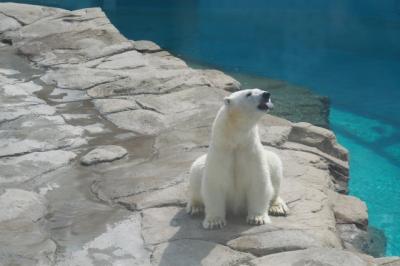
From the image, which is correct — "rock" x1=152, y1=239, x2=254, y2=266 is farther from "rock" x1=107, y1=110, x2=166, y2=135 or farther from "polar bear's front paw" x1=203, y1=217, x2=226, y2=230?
"rock" x1=107, y1=110, x2=166, y2=135

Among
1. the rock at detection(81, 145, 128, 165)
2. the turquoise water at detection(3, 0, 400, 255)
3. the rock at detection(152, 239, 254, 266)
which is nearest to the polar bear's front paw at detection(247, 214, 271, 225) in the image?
the rock at detection(152, 239, 254, 266)

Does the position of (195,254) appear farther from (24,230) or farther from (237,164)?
(24,230)

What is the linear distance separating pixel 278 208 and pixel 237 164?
0.55m

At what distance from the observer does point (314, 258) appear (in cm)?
336

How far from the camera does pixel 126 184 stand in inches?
179

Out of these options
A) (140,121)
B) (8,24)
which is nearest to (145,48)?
(8,24)

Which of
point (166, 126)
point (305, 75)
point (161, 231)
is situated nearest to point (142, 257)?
point (161, 231)

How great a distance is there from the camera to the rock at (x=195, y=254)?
3.46 meters

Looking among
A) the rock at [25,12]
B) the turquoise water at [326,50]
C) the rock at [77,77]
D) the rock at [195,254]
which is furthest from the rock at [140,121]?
the rock at [25,12]

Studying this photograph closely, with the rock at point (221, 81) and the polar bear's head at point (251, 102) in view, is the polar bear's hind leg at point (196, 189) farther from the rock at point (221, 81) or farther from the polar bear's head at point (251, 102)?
the rock at point (221, 81)

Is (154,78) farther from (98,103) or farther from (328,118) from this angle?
(328,118)

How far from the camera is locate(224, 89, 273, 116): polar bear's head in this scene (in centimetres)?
349

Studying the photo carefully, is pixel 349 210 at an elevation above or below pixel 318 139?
below

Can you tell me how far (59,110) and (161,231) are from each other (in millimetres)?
2699
